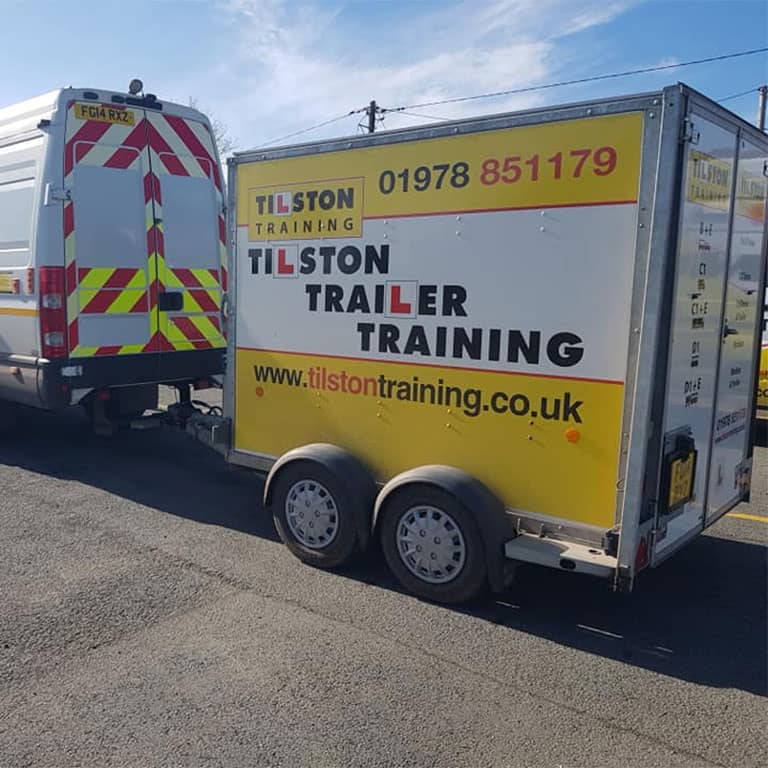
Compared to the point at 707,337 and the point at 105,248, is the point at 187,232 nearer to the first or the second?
the point at 105,248

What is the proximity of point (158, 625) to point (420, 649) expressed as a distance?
4.72 ft

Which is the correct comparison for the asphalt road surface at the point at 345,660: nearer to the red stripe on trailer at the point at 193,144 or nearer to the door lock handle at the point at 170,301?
the door lock handle at the point at 170,301

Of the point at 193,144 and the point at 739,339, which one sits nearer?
the point at 739,339

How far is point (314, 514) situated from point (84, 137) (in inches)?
156

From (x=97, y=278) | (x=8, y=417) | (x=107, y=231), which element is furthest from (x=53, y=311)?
(x=8, y=417)

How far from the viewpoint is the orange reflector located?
403cm

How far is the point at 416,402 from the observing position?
4.65 metres

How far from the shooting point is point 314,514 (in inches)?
194

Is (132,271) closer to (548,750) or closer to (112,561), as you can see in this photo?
(112,561)

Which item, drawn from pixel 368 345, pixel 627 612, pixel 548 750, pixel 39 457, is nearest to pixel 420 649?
pixel 548 750

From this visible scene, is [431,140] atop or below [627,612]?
atop

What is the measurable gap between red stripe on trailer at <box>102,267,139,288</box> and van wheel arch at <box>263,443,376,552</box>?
9.30ft

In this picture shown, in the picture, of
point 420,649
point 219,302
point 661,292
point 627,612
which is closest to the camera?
point 661,292

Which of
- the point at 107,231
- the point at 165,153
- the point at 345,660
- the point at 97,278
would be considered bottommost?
the point at 345,660
